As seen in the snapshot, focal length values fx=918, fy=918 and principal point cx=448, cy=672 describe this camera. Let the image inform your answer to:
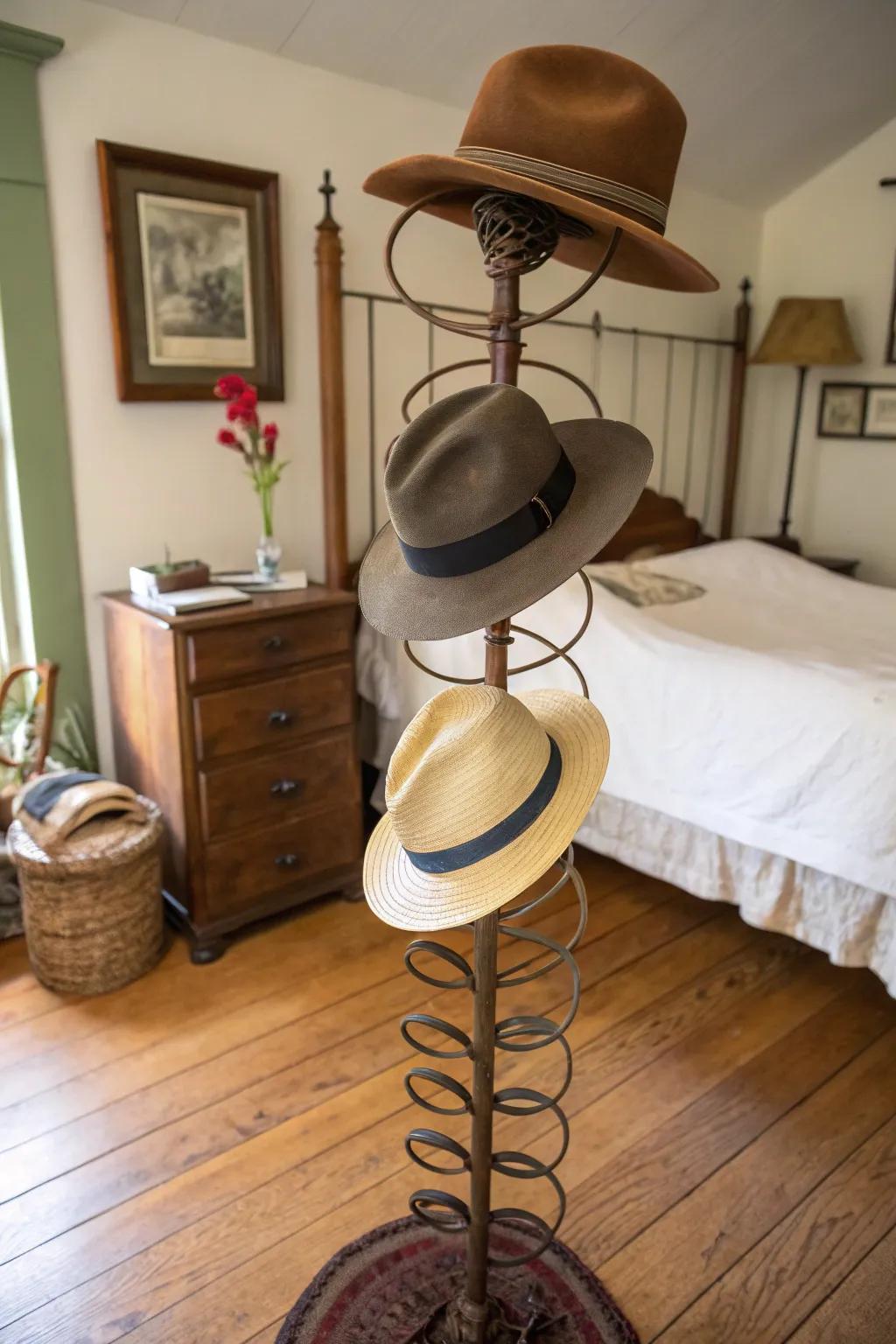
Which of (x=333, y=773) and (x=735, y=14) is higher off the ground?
(x=735, y=14)

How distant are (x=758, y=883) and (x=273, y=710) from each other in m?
1.19

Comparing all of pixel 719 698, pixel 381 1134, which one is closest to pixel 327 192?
pixel 719 698

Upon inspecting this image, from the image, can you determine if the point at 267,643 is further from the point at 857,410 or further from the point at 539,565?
the point at 857,410

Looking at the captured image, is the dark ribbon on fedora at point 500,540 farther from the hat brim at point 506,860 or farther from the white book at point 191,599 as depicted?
the white book at point 191,599

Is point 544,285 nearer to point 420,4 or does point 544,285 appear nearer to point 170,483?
point 420,4

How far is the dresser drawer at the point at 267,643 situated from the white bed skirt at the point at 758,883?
0.80 meters

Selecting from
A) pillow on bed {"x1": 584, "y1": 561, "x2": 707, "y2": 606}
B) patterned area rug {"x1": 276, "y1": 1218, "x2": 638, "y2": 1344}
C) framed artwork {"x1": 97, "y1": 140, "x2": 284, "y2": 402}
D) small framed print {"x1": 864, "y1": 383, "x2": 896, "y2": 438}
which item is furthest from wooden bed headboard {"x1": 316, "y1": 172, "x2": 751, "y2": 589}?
patterned area rug {"x1": 276, "y1": 1218, "x2": 638, "y2": 1344}

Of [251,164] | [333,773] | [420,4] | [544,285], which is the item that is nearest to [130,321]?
[251,164]

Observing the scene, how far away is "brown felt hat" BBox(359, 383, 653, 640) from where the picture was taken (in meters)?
0.90

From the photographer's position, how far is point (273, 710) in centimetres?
221

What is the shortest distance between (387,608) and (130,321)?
1637 mm

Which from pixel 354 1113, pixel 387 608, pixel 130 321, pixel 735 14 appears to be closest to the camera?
pixel 387 608

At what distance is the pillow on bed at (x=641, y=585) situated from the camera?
104 inches

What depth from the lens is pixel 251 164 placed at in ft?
7.83
